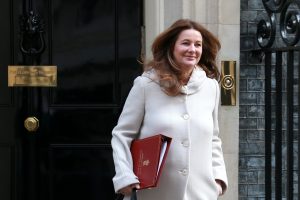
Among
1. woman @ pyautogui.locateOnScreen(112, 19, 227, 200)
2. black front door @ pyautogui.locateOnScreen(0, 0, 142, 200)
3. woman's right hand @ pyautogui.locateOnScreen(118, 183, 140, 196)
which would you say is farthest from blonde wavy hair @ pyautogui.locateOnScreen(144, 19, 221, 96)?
black front door @ pyautogui.locateOnScreen(0, 0, 142, 200)

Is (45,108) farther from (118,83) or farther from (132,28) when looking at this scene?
(132,28)

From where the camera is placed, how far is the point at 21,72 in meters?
4.71

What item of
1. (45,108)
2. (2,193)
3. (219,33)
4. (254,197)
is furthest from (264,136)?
(2,193)

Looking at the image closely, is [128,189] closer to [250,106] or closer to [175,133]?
[175,133]

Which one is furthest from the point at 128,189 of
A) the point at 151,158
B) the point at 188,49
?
the point at 188,49

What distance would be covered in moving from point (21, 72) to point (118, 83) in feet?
2.33

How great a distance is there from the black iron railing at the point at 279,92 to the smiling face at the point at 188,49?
94 centimetres

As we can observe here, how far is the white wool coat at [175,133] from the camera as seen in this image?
10.2 feet

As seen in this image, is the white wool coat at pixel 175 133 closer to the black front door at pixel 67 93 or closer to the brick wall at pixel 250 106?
the brick wall at pixel 250 106

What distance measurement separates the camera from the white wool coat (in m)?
3.12

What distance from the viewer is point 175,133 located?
3.11 m

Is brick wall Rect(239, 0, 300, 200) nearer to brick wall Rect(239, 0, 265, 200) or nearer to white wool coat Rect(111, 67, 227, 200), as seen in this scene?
brick wall Rect(239, 0, 265, 200)

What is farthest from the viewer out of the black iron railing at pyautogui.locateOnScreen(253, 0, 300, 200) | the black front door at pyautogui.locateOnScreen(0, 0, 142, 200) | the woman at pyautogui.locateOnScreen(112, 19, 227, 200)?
the black front door at pyautogui.locateOnScreen(0, 0, 142, 200)

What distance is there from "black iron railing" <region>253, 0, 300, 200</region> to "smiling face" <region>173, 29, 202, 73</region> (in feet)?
3.09
